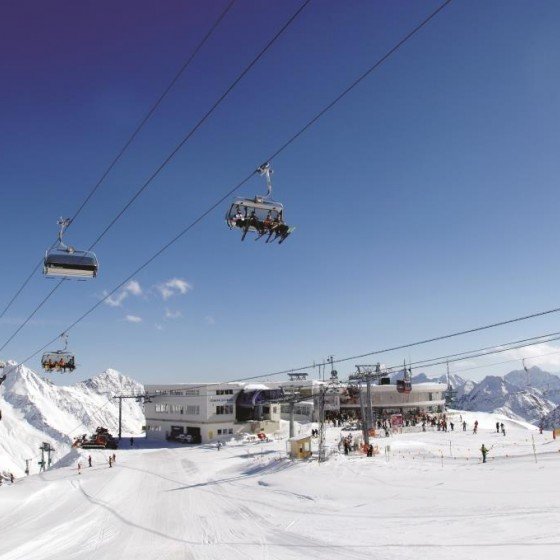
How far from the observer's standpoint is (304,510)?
76.7 ft

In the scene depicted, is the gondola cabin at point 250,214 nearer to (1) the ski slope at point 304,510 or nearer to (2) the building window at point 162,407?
(1) the ski slope at point 304,510

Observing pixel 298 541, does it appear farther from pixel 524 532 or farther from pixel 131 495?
pixel 131 495

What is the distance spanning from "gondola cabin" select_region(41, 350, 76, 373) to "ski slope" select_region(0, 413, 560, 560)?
339 inches

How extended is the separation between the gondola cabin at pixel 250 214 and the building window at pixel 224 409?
52.0m

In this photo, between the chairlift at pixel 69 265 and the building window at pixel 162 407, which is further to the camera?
the building window at pixel 162 407

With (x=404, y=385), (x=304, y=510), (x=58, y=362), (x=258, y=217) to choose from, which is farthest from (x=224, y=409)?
(x=258, y=217)

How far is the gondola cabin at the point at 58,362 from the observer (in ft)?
126

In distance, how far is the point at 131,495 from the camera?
101ft

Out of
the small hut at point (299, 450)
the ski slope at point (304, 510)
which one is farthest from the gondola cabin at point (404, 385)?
the small hut at point (299, 450)

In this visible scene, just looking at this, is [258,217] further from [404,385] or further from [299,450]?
[404,385]

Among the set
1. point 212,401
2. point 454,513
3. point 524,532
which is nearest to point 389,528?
point 454,513

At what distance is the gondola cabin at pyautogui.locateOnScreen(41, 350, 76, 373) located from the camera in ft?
126

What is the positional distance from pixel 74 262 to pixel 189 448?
1652 inches

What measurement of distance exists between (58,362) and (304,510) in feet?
80.8
